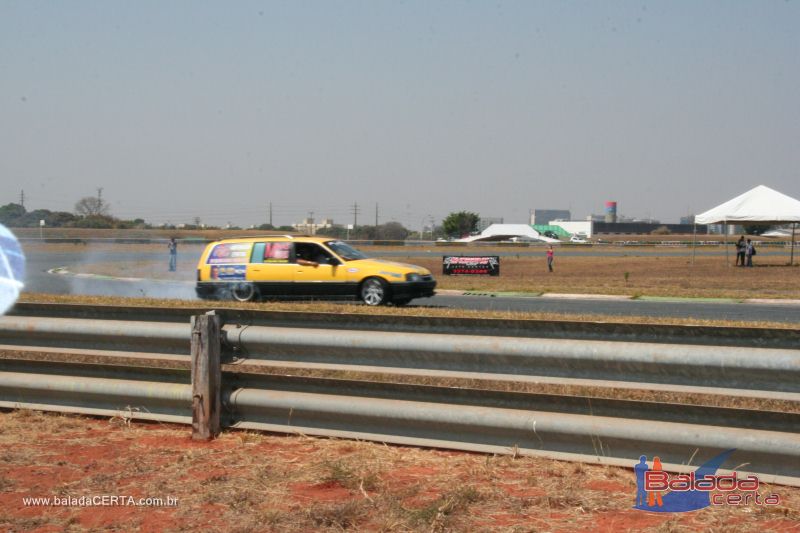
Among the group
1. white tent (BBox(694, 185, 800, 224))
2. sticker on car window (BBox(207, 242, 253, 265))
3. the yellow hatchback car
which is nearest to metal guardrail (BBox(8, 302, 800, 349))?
the yellow hatchback car

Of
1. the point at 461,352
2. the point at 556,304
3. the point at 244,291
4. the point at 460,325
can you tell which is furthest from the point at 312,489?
the point at 556,304

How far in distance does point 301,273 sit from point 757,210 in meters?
28.3

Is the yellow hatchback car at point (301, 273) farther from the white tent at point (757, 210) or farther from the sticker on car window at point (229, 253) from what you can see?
the white tent at point (757, 210)

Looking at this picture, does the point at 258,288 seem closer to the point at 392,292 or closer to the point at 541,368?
the point at 392,292

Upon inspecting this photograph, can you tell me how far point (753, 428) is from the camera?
398 cm

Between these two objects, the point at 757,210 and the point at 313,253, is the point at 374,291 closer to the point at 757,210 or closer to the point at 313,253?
the point at 313,253

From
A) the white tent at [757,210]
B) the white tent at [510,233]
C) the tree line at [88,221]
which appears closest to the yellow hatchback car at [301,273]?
the white tent at [757,210]

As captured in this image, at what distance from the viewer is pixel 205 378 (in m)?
5.01

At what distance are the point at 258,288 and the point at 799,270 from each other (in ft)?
91.6

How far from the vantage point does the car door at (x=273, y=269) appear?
17.6 m

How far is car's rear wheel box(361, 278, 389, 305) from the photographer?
1688 centimetres

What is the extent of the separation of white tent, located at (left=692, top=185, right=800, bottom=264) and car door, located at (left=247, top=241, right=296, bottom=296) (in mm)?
26990

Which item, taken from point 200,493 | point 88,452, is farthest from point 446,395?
point 88,452

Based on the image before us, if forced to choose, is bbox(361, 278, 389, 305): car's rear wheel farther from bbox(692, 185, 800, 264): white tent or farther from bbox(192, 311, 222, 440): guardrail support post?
bbox(692, 185, 800, 264): white tent
